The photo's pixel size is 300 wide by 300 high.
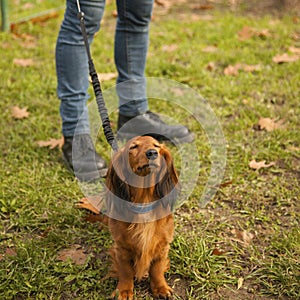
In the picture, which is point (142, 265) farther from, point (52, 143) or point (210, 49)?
point (210, 49)

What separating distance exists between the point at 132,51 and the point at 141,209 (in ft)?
4.81

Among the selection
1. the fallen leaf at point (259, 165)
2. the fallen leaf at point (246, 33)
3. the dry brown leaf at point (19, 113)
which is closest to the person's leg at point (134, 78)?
the fallen leaf at point (259, 165)

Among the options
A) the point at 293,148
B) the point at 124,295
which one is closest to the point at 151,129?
the point at 293,148

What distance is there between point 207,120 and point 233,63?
41.1 inches

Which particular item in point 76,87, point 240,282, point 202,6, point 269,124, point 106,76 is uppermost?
point 76,87

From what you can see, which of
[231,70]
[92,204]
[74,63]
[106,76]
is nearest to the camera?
[92,204]

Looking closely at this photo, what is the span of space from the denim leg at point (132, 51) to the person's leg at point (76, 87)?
0.28 metres

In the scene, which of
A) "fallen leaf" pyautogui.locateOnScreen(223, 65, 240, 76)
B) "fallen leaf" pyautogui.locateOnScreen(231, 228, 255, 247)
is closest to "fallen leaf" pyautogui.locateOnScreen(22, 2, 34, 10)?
"fallen leaf" pyautogui.locateOnScreen(223, 65, 240, 76)

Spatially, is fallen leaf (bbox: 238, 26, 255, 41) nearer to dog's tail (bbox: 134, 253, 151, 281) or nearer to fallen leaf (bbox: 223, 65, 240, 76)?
fallen leaf (bbox: 223, 65, 240, 76)

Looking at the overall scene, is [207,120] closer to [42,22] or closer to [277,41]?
[277,41]

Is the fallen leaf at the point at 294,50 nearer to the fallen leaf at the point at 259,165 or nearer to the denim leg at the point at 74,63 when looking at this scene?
the fallen leaf at the point at 259,165

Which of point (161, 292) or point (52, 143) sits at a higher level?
point (161, 292)

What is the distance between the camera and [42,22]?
18.0 feet

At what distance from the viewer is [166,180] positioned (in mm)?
1965
